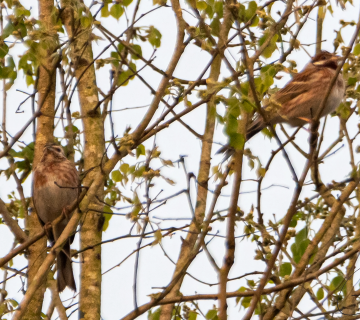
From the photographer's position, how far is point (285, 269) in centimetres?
468

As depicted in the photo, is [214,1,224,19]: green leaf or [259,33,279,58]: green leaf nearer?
[214,1,224,19]: green leaf

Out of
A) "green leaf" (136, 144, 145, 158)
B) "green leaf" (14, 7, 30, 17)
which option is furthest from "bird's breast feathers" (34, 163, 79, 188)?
"green leaf" (14, 7, 30, 17)

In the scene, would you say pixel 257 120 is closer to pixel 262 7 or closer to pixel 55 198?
pixel 262 7

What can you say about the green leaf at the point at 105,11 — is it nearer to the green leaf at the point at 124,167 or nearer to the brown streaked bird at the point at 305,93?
the green leaf at the point at 124,167

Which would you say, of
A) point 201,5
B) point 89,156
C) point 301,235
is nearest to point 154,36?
point 201,5

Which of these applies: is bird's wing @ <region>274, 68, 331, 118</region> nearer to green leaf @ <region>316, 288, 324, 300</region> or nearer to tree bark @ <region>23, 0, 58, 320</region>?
green leaf @ <region>316, 288, 324, 300</region>

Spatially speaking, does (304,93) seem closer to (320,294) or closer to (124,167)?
(320,294)

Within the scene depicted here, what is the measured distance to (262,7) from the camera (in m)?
4.81

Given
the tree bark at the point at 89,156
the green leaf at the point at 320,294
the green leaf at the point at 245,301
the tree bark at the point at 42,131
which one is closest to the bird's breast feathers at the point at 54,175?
the tree bark at the point at 42,131

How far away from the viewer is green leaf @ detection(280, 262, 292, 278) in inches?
184

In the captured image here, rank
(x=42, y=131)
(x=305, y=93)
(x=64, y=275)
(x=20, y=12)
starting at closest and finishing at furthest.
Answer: (x=20, y=12) < (x=42, y=131) < (x=64, y=275) < (x=305, y=93)

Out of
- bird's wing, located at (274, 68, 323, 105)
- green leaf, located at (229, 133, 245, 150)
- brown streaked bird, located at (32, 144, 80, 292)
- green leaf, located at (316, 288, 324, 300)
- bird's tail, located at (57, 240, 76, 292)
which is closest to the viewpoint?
green leaf, located at (229, 133, 245, 150)

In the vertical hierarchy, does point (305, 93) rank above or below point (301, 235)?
above

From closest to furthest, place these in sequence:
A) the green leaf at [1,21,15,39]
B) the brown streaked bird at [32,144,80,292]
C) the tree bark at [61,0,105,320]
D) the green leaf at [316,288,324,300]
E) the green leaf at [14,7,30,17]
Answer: the green leaf at [1,21,15,39] → the green leaf at [14,7,30,17] → the tree bark at [61,0,105,320] → the green leaf at [316,288,324,300] → the brown streaked bird at [32,144,80,292]
